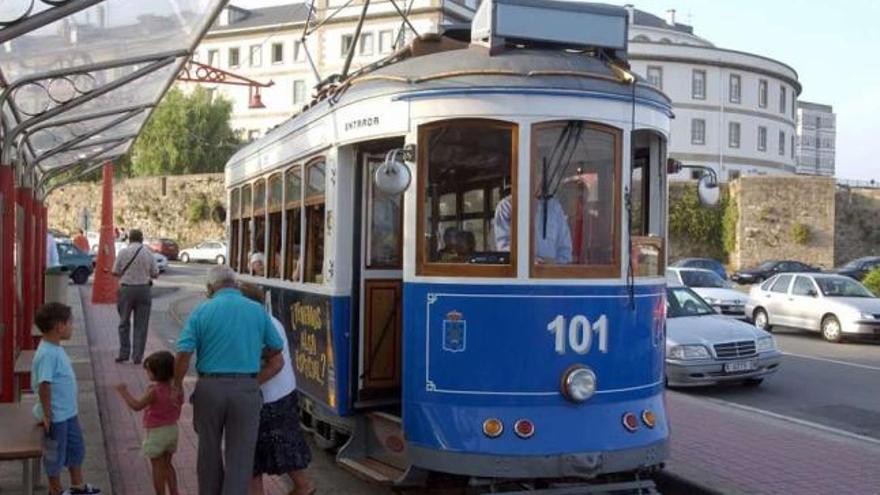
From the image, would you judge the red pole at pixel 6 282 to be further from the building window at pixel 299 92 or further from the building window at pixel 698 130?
the building window at pixel 299 92

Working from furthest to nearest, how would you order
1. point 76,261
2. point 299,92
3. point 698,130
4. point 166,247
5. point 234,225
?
point 299,92 → point 698,130 → point 166,247 → point 76,261 → point 234,225

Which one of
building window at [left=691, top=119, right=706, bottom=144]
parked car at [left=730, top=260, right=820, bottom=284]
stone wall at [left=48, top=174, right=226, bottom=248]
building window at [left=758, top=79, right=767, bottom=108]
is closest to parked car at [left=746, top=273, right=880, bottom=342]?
parked car at [left=730, top=260, right=820, bottom=284]

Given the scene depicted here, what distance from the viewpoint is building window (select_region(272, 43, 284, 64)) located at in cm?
7362

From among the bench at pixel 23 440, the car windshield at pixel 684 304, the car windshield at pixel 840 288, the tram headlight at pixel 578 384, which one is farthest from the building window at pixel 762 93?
the bench at pixel 23 440

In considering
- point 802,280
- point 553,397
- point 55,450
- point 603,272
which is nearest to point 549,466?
point 553,397

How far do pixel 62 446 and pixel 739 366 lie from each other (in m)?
8.86

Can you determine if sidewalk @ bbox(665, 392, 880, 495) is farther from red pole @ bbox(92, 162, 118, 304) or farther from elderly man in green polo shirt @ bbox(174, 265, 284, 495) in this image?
red pole @ bbox(92, 162, 118, 304)

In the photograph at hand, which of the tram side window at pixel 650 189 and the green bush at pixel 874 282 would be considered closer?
the tram side window at pixel 650 189

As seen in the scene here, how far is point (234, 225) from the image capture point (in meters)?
12.1

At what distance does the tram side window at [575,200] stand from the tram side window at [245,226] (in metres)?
5.14

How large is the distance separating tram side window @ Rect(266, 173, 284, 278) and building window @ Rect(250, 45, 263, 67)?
217 ft

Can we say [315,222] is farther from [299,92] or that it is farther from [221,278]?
[299,92]

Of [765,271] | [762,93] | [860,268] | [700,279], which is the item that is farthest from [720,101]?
[700,279]

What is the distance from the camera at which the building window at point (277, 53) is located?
73625mm
